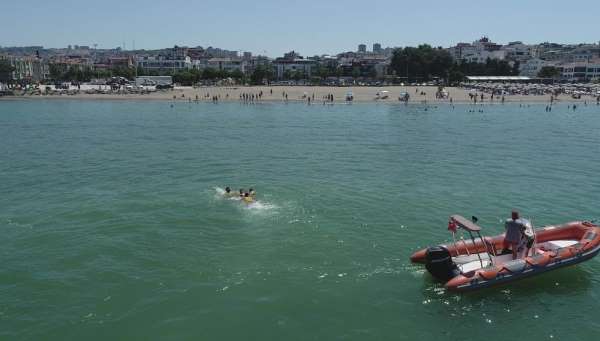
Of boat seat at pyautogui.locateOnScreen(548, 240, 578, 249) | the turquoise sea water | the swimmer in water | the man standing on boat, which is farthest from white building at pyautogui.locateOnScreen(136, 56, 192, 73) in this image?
the man standing on boat

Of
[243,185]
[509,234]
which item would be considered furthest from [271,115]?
[509,234]

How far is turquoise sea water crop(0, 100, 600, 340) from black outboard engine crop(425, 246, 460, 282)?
574mm

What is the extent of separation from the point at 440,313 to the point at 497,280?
2209mm

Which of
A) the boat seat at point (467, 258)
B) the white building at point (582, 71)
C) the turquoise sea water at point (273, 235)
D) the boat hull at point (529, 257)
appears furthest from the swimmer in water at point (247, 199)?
the white building at point (582, 71)

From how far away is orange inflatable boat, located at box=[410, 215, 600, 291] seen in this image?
49.3ft

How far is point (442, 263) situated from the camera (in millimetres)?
15227

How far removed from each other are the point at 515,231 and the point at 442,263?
2.69 metres

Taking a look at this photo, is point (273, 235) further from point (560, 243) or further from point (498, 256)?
point (560, 243)

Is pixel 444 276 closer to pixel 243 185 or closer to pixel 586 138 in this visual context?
pixel 243 185

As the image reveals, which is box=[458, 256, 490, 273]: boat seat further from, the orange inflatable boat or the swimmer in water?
the swimmer in water

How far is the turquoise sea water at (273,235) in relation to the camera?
13938 mm

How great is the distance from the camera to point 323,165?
33.6m

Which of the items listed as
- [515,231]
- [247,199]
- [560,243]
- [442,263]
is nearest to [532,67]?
[247,199]

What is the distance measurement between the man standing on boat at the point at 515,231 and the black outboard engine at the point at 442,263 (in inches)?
85.6
